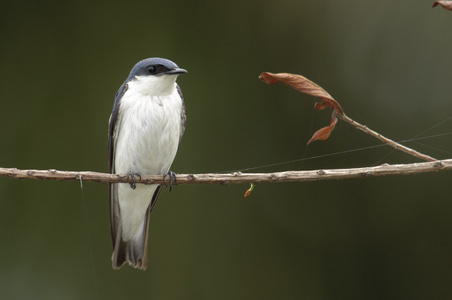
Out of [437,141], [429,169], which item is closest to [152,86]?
[429,169]

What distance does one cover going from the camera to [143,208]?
2.92 metres

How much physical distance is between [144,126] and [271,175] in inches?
37.7

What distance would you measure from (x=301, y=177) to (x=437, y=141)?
8.06ft

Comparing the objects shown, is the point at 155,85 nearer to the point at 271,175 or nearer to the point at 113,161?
the point at 113,161

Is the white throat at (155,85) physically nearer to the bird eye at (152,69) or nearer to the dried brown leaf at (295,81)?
the bird eye at (152,69)

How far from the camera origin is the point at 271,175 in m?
1.72

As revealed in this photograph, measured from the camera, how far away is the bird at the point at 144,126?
98.0 inches

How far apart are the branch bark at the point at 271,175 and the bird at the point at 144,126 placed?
57 cm

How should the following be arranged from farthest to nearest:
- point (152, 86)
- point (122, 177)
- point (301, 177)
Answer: point (152, 86) < point (122, 177) < point (301, 177)

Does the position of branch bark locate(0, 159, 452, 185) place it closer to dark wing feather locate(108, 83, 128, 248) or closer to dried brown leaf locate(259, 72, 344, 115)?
dried brown leaf locate(259, 72, 344, 115)

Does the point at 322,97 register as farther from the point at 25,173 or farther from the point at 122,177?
the point at 25,173

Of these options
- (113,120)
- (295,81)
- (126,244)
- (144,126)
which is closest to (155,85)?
(144,126)

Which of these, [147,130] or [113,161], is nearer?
[147,130]

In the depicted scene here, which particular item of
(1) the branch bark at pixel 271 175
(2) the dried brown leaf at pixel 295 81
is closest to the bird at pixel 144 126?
(1) the branch bark at pixel 271 175
